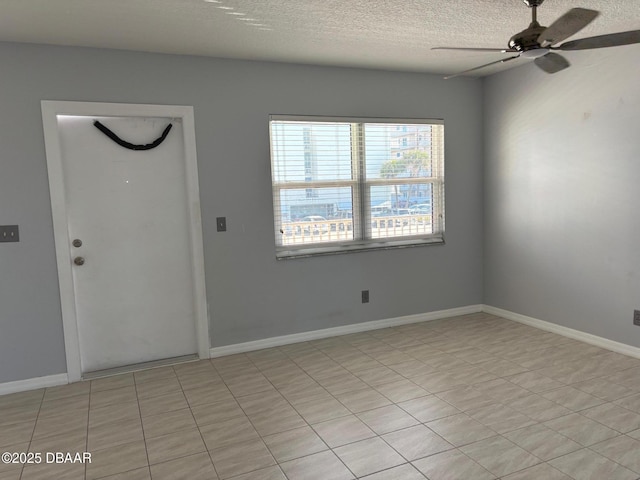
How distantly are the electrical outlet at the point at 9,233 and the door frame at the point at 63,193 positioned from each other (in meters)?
0.24

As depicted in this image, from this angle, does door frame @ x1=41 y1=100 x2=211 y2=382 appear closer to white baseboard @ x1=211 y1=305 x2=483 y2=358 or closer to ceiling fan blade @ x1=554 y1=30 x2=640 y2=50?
white baseboard @ x1=211 y1=305 x2=483 y2=358

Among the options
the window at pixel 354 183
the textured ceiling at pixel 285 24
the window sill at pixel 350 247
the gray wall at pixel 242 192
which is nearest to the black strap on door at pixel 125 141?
the gray wall at pixel 242 192

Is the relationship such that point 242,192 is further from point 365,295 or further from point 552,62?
point 552,62

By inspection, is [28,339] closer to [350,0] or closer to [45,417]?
[45,417]

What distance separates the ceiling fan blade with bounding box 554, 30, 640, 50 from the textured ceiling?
0.58m

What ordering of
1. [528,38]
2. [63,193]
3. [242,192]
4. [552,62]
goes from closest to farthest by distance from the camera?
1. [528,38]
2. [552,62]
3. [63,193]
4. [242,192]

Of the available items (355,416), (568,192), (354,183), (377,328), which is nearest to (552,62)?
(568,192)

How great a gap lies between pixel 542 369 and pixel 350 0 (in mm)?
2830

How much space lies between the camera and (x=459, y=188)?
4.82 metres

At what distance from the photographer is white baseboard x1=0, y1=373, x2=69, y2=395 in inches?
131

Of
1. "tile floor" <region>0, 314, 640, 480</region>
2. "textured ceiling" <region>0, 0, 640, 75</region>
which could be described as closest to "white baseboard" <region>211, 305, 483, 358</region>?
"tile floor" <region>0, 314, 640, 480</region>

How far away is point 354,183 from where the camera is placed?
438cm

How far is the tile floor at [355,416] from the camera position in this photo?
7.66 ft

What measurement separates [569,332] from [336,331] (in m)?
2.05
